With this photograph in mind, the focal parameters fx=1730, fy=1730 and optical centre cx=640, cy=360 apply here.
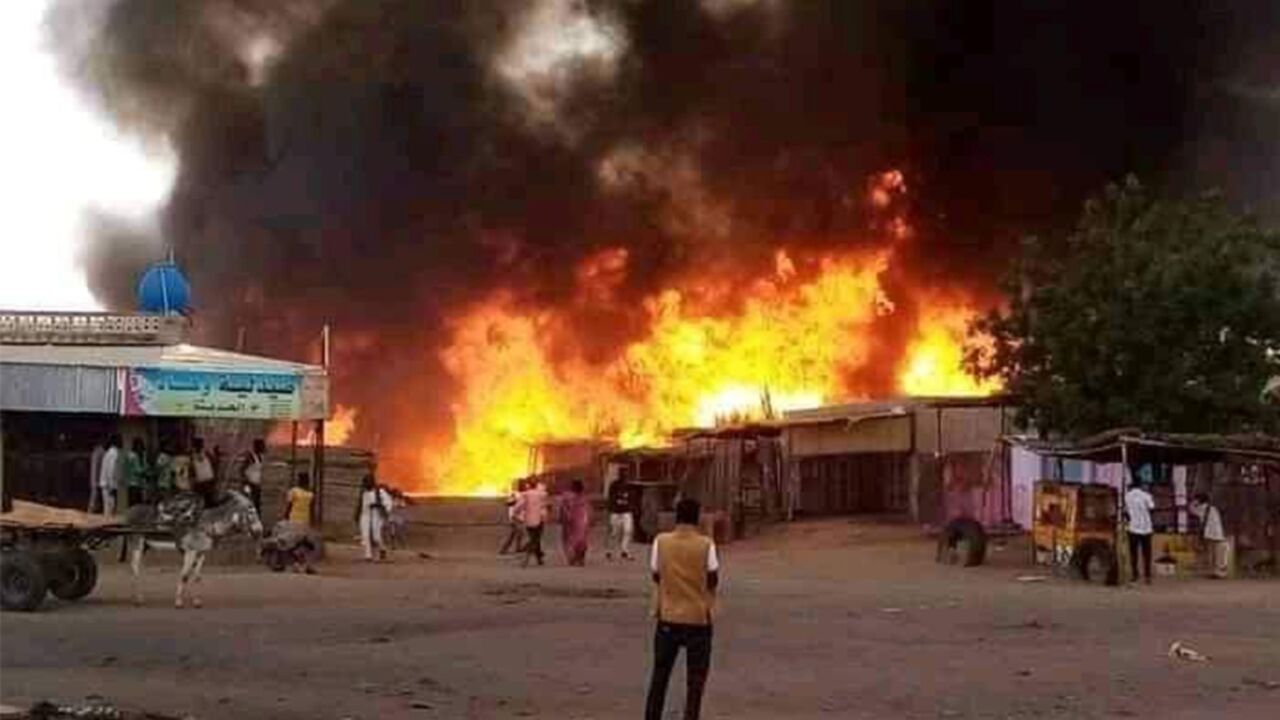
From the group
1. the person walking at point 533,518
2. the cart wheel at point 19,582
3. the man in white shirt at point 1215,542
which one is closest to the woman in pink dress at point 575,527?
the person walking at point 533,518

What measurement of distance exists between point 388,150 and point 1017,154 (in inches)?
712

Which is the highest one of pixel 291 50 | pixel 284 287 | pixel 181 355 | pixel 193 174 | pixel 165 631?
pixel 291 50

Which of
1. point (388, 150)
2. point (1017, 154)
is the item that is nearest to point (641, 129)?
point (388, 150)

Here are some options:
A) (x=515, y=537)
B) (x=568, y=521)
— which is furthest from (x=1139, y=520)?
(x=515, y=537)

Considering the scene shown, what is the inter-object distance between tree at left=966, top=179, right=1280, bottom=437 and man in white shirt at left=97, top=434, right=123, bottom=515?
581 inches

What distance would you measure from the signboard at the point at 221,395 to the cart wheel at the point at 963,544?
10.6m

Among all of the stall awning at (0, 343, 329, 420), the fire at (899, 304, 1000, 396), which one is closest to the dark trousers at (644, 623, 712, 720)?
the stall awning at (0, 343, 329, 420)

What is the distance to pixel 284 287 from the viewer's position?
50531mm

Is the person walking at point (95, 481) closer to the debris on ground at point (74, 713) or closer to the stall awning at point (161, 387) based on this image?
the stall awning at point (161, 387)

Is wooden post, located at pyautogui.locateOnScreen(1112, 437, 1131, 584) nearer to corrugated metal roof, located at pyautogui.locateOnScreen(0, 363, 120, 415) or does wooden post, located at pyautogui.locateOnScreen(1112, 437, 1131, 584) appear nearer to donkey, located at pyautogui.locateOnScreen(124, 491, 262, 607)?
donkey, located at pyautogui.locateOnScreen(124, 491, 262, 607)

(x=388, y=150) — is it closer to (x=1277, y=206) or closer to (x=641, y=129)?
(x=641, y=129)

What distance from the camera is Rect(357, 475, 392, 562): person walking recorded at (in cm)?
2692

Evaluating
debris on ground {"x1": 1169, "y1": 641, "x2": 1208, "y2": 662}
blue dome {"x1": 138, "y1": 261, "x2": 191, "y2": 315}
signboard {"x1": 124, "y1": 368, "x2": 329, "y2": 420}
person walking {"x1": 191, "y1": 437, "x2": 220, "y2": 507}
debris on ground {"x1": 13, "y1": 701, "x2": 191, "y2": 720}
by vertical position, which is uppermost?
blue dome {"x1": 138, "y1": 261, "x2": 191, "y2": 315}

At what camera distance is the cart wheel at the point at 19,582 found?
16.8m
